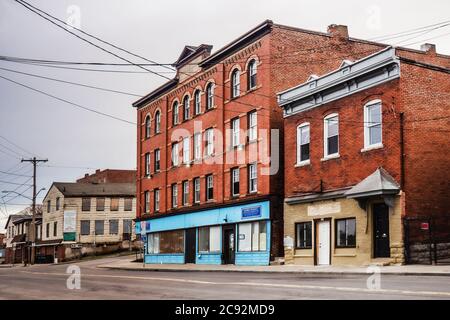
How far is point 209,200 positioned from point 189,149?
16.2 ft

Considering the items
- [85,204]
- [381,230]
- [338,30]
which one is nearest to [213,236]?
[338,30]

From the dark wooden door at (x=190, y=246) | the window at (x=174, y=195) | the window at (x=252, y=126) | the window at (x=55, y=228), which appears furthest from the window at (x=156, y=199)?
the window at (x=55, y=228)

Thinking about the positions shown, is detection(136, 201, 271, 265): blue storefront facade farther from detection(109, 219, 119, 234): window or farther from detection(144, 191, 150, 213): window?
detection(109, 219, 119, 234): window

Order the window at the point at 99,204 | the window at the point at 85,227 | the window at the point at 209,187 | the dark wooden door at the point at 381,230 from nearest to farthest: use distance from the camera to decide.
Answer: the dark wooden door at the point at 381,230, the window at the point at 209,187, the window at the point at 85,227, the window at the point at 99,204

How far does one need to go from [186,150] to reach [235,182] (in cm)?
787

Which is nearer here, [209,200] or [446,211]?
[446,211]

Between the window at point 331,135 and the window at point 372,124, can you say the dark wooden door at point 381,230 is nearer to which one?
the window at point 372,124

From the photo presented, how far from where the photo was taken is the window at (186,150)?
151 ft

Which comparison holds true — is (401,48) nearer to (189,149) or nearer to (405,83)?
(405,83)

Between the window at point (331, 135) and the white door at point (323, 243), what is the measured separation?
3397 mm

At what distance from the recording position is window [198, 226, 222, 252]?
1625 inches

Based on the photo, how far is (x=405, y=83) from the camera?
27.3 meters
